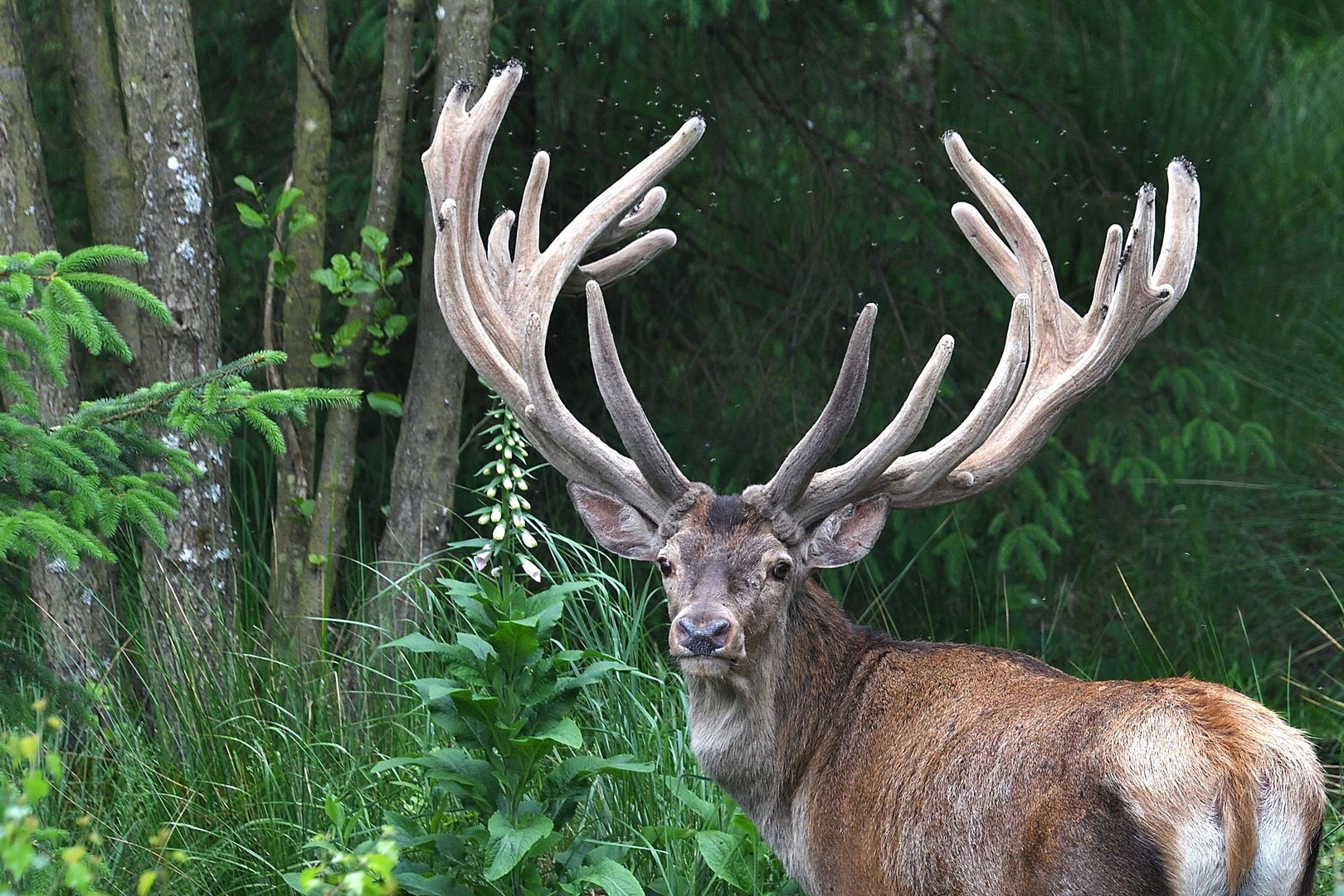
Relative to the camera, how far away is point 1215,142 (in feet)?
26.3

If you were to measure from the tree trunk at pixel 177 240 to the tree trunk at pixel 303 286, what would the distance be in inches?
14.6

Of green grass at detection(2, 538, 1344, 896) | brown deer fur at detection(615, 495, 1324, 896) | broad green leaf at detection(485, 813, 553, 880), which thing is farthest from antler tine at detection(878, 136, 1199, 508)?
broad green leaf at detection(485, 813, 553, 880)

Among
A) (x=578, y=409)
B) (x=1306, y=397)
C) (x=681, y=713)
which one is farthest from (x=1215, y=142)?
(x=681, y=713)

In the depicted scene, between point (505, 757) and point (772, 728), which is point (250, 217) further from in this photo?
point (772, 728)

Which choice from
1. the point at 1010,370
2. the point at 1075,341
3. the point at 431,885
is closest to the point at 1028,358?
the point at 1075,341

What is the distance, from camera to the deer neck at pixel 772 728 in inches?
160

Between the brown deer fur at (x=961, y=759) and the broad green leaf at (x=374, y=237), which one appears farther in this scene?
the broad green leaf at (x=374, y=237)

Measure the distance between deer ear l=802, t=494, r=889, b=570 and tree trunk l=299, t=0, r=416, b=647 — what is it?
92.9 inches

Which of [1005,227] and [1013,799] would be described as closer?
[1013,799]

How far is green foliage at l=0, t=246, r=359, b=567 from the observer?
368cm

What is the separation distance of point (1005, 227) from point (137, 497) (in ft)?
8.68

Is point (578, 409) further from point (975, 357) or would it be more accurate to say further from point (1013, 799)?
point (1013, 799)

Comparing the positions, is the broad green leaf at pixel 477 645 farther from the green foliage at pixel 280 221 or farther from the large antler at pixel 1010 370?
the green foliage at pixel 280 221

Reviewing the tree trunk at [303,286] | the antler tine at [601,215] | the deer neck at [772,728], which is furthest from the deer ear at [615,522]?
the tree trunk at [303,286]
